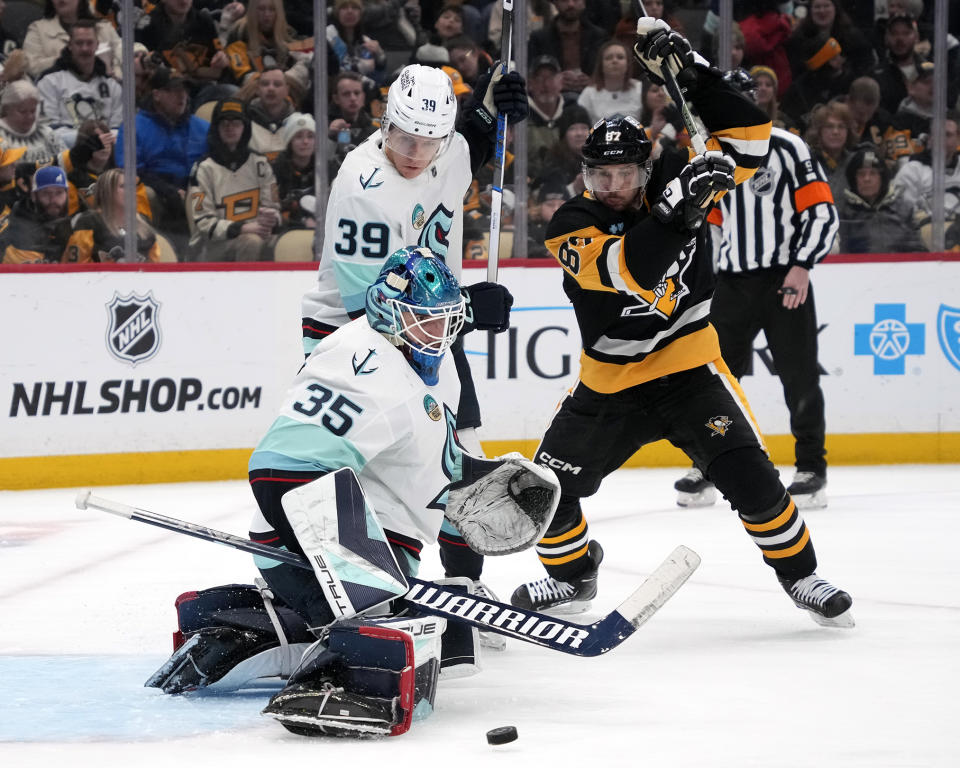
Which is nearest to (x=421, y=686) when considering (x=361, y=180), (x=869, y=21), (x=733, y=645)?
(x=733, y=645)

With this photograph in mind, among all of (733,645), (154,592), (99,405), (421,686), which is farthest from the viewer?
(99,405)

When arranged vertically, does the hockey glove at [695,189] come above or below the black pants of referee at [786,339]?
above

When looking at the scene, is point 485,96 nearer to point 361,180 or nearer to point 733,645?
point 361,180

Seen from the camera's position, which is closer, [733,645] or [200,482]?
[733,645]

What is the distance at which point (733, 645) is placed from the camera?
3051mm

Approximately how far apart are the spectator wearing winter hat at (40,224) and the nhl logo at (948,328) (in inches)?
137

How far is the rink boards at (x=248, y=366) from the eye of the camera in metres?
5.46

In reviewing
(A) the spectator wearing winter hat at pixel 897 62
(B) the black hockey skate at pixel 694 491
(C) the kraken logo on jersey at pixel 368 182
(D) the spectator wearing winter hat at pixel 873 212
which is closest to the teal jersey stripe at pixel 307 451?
(C) the kraken logo on jersey at pixel 368 182

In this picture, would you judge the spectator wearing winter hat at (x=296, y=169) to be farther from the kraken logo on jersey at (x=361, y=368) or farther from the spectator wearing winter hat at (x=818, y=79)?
the kraken logo on jersey at (x=361, y=368)

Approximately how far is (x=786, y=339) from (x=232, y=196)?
2298mm

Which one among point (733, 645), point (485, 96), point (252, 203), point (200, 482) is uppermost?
point (485, 96)

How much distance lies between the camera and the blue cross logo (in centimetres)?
600

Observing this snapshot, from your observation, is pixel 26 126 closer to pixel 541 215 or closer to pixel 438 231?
pixel 541 215

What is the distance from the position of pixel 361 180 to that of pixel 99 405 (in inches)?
107
